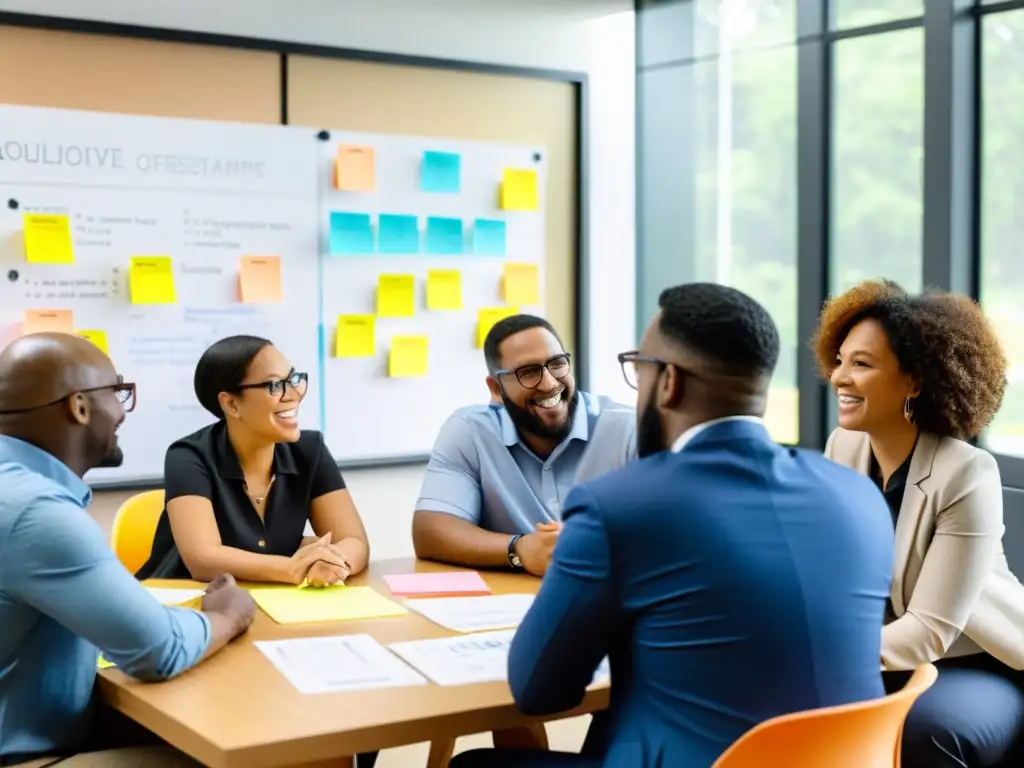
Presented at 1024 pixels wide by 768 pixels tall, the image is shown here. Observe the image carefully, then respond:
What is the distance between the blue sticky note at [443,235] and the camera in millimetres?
4258

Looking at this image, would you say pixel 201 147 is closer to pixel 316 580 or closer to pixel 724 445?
pixel 316 580

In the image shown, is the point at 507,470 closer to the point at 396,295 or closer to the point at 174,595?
the point at 174,595

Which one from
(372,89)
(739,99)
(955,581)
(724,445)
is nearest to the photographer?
(724,445)

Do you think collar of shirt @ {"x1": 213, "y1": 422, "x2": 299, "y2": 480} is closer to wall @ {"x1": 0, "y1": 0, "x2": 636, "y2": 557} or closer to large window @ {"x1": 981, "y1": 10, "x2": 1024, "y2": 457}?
wall @ {"x1": 0, "y1": 0, "x2": 636, "y2": 557}

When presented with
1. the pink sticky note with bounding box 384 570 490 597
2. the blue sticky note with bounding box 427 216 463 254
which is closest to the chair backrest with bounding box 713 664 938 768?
the pink sticky note with bounding box 384 570 490 597

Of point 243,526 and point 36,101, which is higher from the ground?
point 36,101

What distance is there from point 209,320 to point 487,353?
1291 millimetres

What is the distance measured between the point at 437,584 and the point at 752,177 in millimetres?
2506

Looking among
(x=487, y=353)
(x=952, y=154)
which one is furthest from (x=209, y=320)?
(x=952, y=154)

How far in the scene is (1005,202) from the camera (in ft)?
12.1

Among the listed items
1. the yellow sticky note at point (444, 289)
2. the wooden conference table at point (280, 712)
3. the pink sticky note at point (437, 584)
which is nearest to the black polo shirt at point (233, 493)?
the pink sticky note at point (437, 584)

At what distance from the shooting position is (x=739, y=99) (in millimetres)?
4438

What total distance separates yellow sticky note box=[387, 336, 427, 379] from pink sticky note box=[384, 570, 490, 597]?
1680 mm

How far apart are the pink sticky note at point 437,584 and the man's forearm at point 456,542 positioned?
1.9 inches
